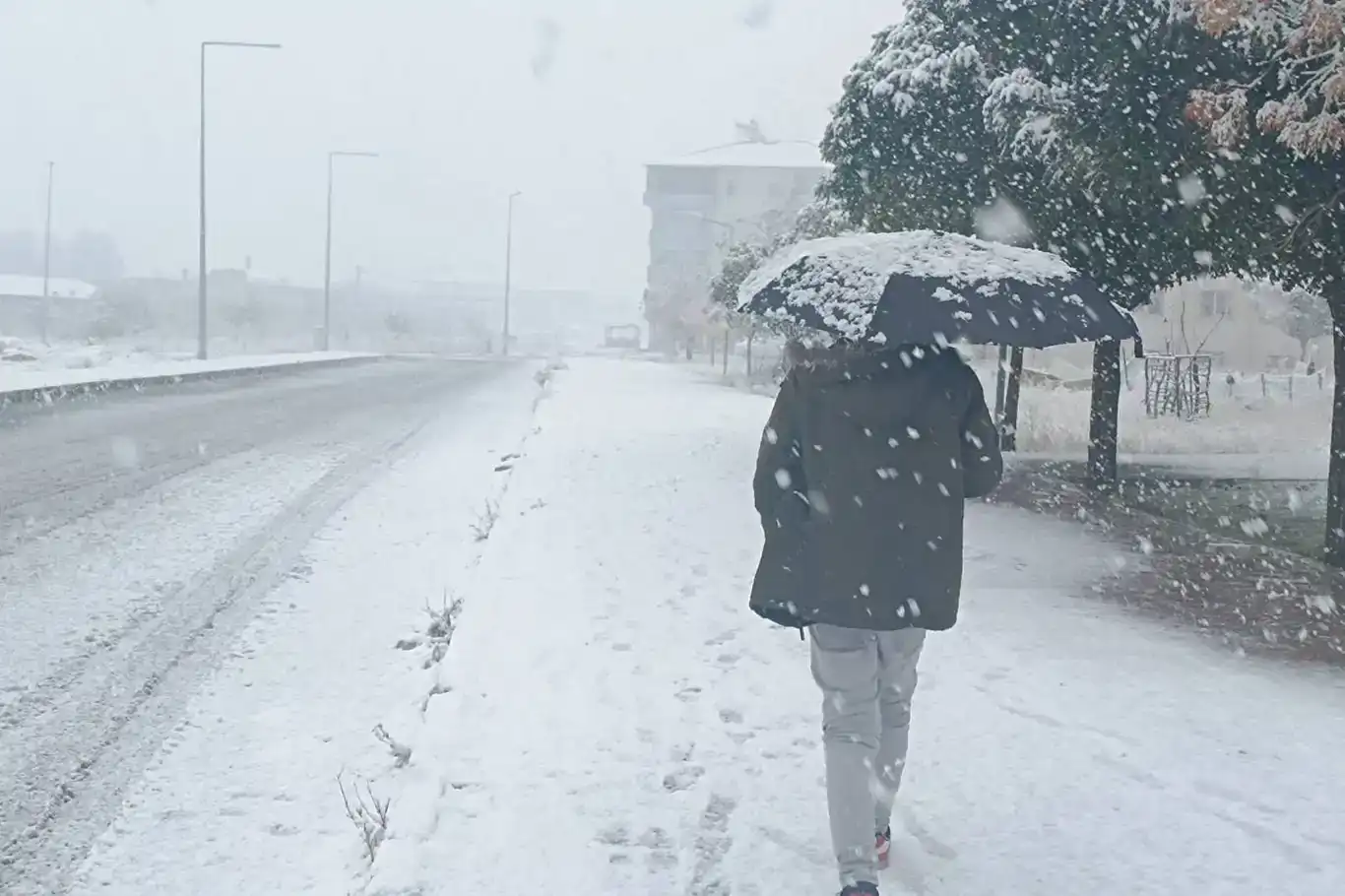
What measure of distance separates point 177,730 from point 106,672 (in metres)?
0.93

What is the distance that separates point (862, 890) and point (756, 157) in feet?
335

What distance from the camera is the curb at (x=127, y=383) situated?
72.0 feet

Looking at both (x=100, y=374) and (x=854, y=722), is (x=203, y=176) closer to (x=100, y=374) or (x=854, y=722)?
(x=100, y=374)

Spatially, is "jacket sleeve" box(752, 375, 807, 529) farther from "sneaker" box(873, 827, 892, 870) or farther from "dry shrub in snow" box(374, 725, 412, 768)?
"dry shrub in snow" box(374, 725, 412, 768)

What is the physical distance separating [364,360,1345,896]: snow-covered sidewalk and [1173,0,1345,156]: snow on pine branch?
112 inches

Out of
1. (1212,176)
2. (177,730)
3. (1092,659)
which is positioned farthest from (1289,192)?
(177,730)

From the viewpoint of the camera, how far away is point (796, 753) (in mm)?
5129

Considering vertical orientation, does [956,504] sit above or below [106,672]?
above

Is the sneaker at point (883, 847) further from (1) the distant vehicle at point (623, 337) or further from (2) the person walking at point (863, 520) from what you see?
(1) the distant vehicle at point (623, 337)

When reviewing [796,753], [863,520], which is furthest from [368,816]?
[863,520]

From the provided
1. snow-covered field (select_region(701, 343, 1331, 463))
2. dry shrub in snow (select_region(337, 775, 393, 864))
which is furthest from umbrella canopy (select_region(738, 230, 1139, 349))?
snow-covered field (select_region(701, 343, 1331, 463))

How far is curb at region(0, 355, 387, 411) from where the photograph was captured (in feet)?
72.0

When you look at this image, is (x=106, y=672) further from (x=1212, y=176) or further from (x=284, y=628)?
(x=1212, y=176)

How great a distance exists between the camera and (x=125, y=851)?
14.1 ft
